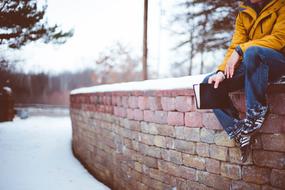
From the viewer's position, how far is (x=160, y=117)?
4.07m

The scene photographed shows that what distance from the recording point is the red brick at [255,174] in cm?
262

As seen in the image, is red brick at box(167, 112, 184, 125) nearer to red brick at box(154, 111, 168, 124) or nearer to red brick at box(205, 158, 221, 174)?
red brick at box(154, 111, 168, 124)

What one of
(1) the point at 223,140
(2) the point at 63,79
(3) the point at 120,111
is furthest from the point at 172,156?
(2) the point at 63,79

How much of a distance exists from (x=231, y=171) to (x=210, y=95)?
0.90m

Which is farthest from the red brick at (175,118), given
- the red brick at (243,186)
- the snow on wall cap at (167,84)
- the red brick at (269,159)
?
the red brick at (269,159)

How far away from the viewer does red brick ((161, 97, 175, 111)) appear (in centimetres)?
377

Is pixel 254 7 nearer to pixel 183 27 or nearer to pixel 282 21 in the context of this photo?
pixel 282 21

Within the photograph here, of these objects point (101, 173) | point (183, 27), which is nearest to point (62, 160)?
point (101, 173)

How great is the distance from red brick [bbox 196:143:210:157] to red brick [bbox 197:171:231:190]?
0.68ft

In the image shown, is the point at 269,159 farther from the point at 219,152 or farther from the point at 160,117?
the point at 160,117

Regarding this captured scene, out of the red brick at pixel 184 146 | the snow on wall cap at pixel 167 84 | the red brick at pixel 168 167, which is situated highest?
the snow on wall cap at pixel 167 84

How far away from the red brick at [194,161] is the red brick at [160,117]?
1.90ft

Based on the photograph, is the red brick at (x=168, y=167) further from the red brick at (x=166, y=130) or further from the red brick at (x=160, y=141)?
the red brick at (x=166, y=130)

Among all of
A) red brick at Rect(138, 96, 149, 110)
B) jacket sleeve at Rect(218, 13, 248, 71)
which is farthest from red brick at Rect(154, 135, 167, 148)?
jacket sleeve at Rect(218, 13, 248, 71)
